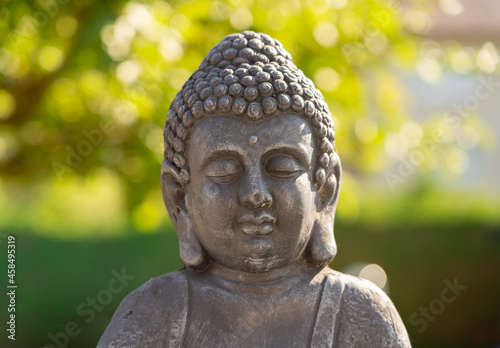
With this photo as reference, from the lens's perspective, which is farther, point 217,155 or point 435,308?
point 435,308

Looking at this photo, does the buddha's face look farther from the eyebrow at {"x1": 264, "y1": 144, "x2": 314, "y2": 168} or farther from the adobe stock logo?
the adobe stock logo

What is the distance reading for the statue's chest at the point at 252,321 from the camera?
2531mm

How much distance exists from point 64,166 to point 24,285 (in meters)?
2.27

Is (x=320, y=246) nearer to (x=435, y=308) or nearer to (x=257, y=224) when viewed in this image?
(x=257, y=224)

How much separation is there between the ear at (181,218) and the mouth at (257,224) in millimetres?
263

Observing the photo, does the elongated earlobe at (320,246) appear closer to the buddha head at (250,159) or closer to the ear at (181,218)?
the buddha head at (250,159)

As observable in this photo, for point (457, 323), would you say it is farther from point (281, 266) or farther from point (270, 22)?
point (281, 266)

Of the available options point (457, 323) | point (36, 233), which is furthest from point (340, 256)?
point (36, 233)

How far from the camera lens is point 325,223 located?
2.73 meters

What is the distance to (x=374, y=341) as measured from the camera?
2531 millimetres

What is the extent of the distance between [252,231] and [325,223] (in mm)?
384

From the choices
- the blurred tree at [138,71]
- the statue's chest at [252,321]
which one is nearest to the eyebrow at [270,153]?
the statue's chest at [252,321]
